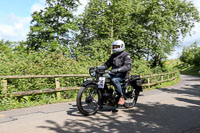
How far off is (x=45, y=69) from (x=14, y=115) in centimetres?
350

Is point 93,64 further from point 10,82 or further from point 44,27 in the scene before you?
point 44,27

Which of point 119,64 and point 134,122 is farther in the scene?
point 119,64

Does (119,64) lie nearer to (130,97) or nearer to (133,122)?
(130,97)

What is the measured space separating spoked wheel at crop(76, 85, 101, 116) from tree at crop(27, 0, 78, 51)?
21.6 m

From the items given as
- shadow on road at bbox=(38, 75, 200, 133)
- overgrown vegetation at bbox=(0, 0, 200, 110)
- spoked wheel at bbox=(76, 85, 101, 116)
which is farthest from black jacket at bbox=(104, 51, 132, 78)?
overgrown vegetation at bbox=(0, 0, 200, 110)

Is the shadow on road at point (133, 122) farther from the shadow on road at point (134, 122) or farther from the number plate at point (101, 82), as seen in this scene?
the number plate at point (101, 82)

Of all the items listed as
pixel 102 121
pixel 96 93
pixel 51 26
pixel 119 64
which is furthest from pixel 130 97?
pixel 51 26

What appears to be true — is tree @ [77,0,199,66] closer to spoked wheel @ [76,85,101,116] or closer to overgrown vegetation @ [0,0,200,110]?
overgrown vegetation @ [0,0,200,110]

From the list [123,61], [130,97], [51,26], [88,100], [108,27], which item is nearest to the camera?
[88,100]

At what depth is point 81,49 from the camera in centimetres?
3056

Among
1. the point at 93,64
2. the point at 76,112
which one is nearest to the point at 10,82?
the point at 76,112

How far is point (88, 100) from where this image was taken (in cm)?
559

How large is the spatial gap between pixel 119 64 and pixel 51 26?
24142 millimetres

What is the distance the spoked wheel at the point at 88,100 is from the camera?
17.5 feet
